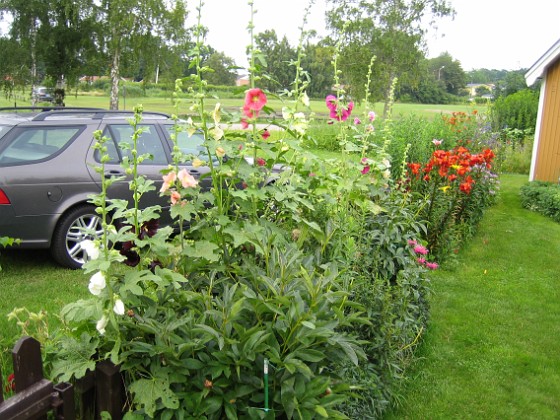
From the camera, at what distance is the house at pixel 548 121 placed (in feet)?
41.0

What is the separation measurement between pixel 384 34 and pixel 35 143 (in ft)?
97.5

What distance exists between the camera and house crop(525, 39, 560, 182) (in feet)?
41.0

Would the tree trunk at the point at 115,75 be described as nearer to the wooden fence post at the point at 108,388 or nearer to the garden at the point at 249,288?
the garden at the point at 249,288

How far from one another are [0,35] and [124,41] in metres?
5.09

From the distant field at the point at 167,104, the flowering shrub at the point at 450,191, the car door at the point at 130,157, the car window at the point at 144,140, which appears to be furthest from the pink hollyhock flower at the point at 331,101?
the car window at the point at 144,140

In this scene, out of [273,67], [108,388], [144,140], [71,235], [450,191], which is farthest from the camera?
[450,191]

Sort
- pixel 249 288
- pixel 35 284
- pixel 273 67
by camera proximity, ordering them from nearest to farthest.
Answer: pixel 249 288 < pixel 273 67 < pixel 35 284

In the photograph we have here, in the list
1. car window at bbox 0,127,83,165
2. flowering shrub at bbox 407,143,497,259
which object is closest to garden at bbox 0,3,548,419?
flowering shrub at bbox 407,143,497,259

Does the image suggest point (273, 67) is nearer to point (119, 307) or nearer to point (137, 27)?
point (119, 307)

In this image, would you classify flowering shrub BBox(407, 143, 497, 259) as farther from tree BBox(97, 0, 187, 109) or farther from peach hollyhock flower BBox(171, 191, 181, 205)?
tree BBox(97, 0, 187, 109)

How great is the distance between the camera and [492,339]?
16.1 feet

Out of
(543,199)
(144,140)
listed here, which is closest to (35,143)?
(144,140)

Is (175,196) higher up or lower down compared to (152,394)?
higher up

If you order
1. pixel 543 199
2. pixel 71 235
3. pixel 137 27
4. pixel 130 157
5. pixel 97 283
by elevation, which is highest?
pixel 137 27
